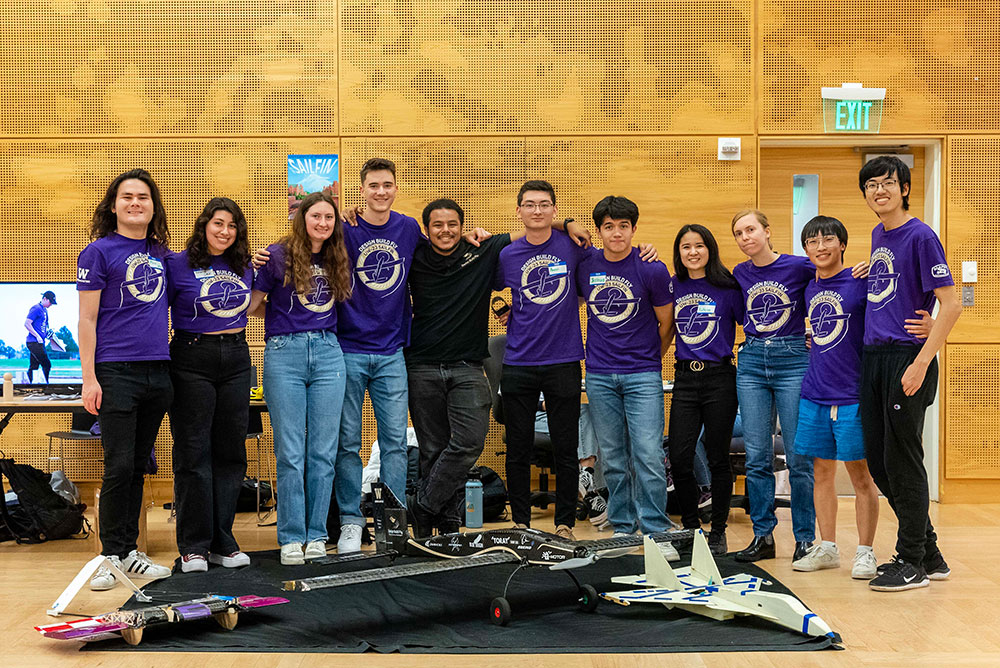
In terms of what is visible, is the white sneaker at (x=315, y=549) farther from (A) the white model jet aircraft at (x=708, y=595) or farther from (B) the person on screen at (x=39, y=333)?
(B) the person on screen at (x=39, y=333)

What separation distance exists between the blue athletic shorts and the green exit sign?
271 centimetres

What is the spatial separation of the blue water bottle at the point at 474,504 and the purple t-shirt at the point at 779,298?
188 centimetres

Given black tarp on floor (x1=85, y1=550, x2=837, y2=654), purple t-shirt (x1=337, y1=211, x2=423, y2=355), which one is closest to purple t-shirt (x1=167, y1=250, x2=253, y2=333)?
purple t-shirt (x1=337, y1=211, x2=423, y2=355)

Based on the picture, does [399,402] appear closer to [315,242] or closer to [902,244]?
→ [315,242]

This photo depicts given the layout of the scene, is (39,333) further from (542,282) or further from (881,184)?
(881,184)

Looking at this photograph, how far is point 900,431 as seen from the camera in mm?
3721

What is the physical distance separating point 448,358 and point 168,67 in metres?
3.23

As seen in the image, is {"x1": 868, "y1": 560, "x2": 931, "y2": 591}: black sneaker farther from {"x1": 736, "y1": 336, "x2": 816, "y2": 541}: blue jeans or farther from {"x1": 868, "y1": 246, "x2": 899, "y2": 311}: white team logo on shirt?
{"x1": 868, "y1": 246, "x2": 899, "y2": 311}: white team logo on shirt

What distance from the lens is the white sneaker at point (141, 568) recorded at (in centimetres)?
405

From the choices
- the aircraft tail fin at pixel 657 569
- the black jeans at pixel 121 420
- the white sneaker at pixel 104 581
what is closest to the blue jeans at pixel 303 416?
the black jeans at pixel 121 420

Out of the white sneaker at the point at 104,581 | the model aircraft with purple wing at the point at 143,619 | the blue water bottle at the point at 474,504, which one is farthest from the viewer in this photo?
the blue water bottle at the point at 474,504

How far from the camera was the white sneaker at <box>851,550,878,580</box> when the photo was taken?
13.1 ft

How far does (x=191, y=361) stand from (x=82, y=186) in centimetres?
272

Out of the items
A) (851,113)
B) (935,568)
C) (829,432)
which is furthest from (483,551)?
(851,113)
